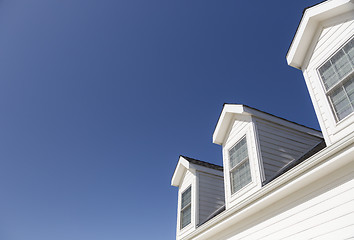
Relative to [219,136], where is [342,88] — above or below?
below

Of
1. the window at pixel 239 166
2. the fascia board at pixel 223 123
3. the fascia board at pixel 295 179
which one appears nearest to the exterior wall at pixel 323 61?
the fascia board at pixel 295 179

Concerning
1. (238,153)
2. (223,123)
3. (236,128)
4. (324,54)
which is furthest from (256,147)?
(324,54)

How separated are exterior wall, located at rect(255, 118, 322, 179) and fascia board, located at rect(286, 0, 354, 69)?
1.96 meters

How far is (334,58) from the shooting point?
172 inches

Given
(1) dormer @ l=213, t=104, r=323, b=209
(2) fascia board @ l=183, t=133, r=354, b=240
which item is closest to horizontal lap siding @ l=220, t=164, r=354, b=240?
(2) fascia board @ l=183, t=133, r=354, b=240

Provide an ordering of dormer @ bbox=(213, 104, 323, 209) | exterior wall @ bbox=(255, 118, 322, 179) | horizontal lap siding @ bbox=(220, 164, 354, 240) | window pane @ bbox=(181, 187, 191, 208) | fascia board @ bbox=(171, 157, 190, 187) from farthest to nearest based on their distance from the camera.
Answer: fascia board @ bbox=(171, 157, 190, 187)
window pane @ bbox=(181, 187, 191, 208)
exterior wall @ bbox=(255, 118, 322, 179)
dormer @ bbox=(213, 104, 323, 209)
horizontal lap siding @ bbox=(220, 164, 354, 240)

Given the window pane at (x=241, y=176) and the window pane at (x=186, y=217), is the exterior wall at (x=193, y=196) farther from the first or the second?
the window pane at (x=241, y=176)

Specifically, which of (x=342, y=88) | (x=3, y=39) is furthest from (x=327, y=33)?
(x=3, y=39)

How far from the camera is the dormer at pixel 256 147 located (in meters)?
5.70

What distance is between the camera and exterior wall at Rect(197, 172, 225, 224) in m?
8.25

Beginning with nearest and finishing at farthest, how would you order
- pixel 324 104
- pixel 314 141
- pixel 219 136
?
pixel 324 104 → pixel 314 141 → pixel 219 136

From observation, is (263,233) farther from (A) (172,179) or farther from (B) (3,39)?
(B) (3,39)

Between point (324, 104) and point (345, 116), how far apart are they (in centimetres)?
53

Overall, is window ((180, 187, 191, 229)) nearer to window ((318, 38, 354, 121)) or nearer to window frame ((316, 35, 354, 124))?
window frame ((316, 35, 354, 124))
